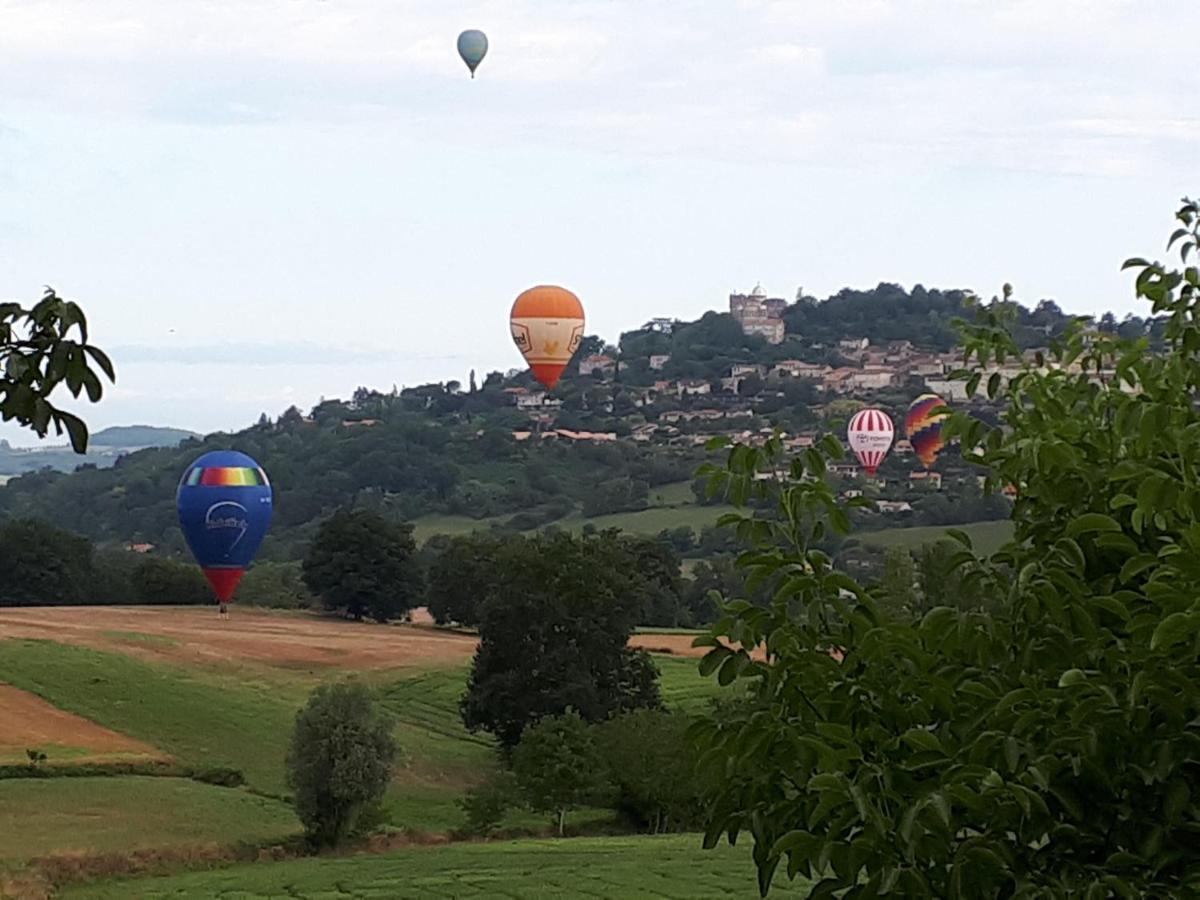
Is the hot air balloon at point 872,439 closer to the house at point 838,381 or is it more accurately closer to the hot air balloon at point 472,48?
the hot air balloon at point 472,48

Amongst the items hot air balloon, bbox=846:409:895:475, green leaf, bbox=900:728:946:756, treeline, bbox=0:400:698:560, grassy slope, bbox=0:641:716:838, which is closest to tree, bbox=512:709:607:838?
grassy slope, bbox=0:641:716:838

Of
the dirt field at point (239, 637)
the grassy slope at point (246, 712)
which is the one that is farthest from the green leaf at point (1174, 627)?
the dirt field at point (239, 637)

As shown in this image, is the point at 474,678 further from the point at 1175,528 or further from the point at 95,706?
the point at 1175,528

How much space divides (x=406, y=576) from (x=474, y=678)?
25.4m

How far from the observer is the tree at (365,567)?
77.4 m

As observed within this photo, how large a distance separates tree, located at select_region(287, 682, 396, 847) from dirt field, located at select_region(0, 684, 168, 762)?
23.4 feet

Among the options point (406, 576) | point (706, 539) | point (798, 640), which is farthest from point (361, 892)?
point (706, 539)

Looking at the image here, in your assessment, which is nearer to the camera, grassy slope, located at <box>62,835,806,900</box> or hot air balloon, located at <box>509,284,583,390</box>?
grassy slope, located at <box>62,835,806,900</box>

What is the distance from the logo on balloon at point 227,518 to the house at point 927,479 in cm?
6113

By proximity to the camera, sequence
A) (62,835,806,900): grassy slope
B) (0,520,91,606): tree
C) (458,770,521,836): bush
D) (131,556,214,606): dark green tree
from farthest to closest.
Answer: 1. (131,556,214,606): dark green tree
2. (0,520,91,606): tree
3. (458,770,521,836): bush
4. (62,835,806,900): grassy slope

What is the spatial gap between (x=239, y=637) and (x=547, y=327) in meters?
16.1

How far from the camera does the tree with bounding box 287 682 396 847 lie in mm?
36312

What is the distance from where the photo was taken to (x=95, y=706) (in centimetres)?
4972

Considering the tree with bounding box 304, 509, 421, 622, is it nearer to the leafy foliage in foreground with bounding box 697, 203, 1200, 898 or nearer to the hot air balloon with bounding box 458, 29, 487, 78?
the hot air balloon with bounding box 458, 29, 487, 78
